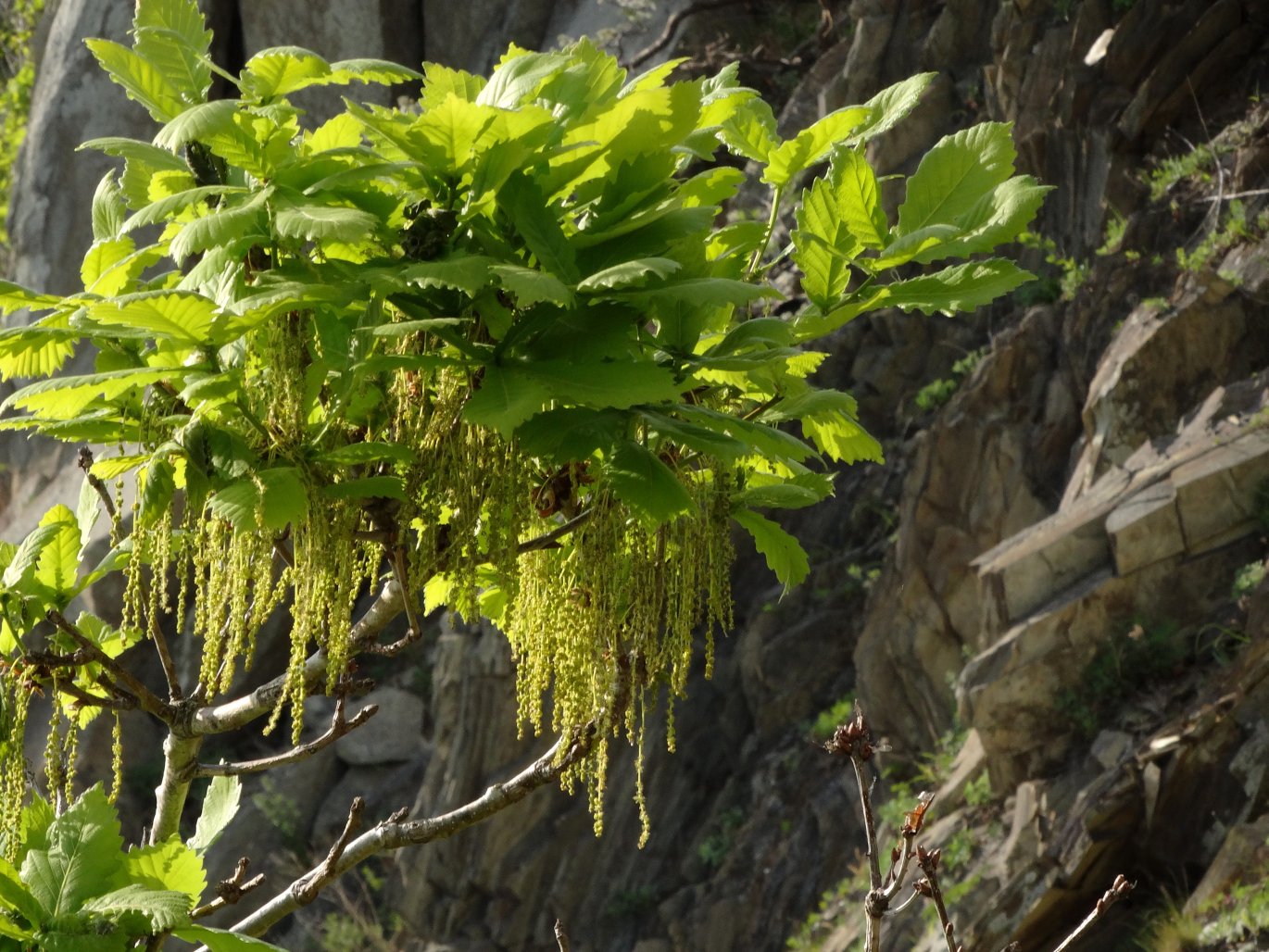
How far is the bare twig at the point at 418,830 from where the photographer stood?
1900 mm

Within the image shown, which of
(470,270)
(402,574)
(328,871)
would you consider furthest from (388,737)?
(470,270)

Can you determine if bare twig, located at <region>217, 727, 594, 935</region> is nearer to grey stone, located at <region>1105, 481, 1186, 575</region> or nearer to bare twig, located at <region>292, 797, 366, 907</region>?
bare twig, located at <region>292, 797, 366, 907</region>

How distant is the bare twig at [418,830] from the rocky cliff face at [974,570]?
15.9 feet

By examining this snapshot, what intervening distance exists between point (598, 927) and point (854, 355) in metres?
4.45

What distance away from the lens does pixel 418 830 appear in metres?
2.00

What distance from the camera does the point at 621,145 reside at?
1440 mm

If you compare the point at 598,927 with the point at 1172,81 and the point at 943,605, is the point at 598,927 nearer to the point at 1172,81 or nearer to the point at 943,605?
the point at 943,605

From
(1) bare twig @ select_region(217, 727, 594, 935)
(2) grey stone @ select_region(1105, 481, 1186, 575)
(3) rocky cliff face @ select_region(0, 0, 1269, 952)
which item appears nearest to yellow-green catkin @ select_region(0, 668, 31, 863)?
(1) bare twig @ select_region(217, 727, 594, 935)

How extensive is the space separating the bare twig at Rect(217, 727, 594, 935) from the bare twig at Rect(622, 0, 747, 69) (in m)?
10.3

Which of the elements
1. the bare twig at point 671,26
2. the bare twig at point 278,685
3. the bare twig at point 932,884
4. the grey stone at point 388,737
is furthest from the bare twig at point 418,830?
the bare twig at point 671,26

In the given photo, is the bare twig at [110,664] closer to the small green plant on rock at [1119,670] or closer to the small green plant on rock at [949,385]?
the small green plant on rock at [1119,670]

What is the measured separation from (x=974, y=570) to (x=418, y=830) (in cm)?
662

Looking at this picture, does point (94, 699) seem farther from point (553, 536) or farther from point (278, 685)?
point (553, 536)

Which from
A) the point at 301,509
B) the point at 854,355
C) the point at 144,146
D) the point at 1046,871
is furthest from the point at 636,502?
the point at 854,355
